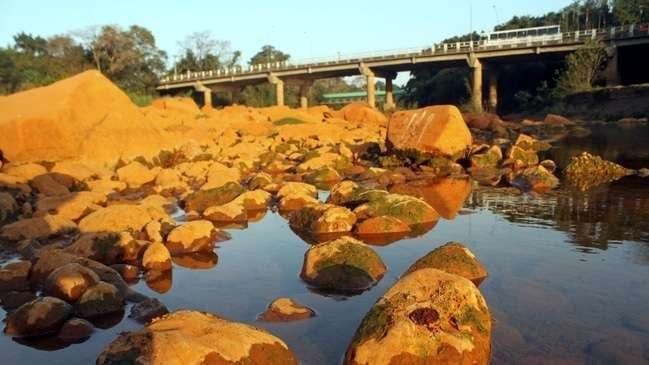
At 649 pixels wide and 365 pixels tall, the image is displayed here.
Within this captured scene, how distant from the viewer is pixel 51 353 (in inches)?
316

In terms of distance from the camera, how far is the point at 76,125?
77.6 feet

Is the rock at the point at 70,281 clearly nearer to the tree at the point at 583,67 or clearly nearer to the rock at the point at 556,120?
the rock at the point at 556,120

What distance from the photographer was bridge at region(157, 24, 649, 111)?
5353 cm

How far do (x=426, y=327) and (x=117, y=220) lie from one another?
29.8ft

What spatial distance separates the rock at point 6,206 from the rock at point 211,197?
15.0 ft

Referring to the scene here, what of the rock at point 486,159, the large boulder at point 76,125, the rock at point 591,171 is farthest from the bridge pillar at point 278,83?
the rock at point 591,171

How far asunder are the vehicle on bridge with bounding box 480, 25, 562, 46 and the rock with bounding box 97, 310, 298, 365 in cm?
5367

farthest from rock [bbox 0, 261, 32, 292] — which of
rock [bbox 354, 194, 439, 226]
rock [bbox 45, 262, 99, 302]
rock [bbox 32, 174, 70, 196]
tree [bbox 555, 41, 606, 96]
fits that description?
tree [bbox 555, 41, 606, 96]

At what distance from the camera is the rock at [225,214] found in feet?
52.5

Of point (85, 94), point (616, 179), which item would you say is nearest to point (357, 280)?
point (616, 179)

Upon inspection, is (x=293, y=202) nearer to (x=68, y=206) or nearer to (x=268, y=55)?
(x=68, y=206)

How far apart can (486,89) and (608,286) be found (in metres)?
61.0

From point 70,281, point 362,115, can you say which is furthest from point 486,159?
point 362,115

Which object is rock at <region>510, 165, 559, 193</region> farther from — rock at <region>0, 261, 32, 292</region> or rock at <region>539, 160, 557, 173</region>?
rock at <region>0, 261, 32, 292</region>
